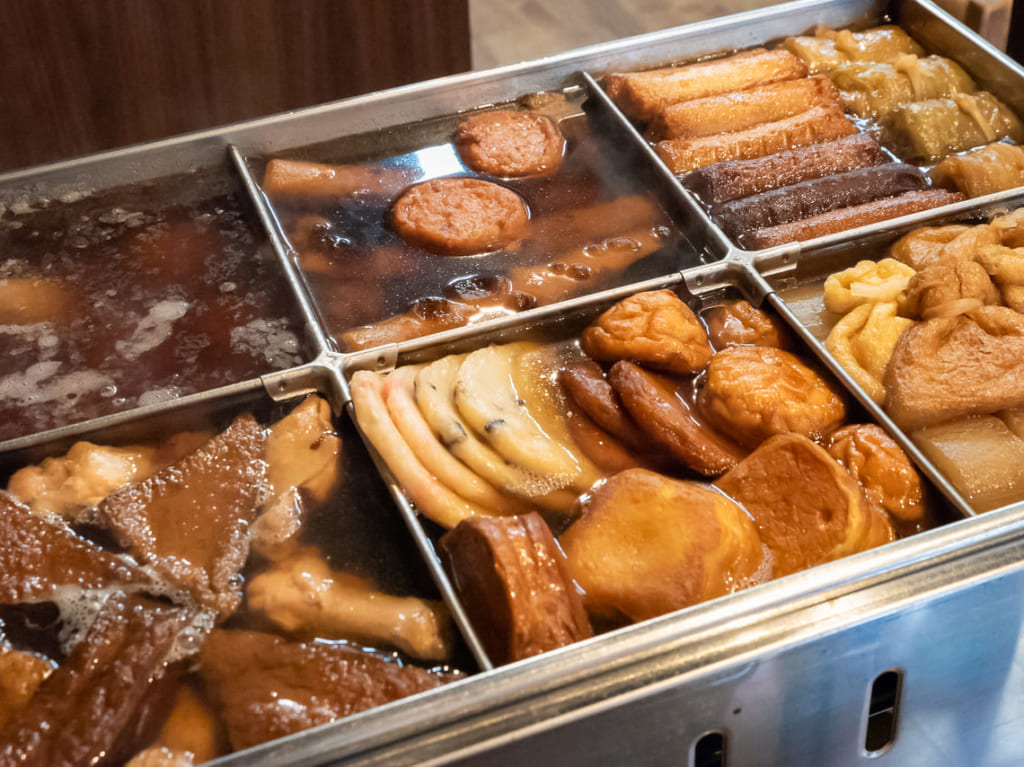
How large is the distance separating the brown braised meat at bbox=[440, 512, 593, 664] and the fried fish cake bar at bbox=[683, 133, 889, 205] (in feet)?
4.21

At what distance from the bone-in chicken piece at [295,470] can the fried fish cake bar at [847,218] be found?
3.88 ft

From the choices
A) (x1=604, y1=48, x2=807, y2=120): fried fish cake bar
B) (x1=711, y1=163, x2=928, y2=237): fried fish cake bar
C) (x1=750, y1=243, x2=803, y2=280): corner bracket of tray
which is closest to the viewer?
(x1=750, y1=243, x2=803, y2=280): corner bracket of tray

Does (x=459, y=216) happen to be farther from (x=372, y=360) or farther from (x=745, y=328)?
(x=745, y=328)

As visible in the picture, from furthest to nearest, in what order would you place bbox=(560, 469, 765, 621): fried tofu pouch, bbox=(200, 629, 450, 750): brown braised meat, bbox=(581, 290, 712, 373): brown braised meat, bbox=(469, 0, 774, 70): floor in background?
1. bbox=(469, 0, 774, 70): floor in background
2. bbox=(581, 290, 712, 373): brown braised meat
3. bbox=(560, 469, 765, 621): fried tofu pouch
4. bbox=(200, 629, 450, 750): brown braised meat

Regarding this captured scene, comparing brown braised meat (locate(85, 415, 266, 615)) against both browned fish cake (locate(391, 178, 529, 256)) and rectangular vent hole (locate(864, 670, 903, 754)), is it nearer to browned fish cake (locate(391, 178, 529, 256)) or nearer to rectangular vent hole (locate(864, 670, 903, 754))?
browned fish cake (locate(391, 178, 529, 256))

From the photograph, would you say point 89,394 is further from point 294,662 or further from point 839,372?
point 839,372

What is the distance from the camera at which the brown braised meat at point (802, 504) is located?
67.0 inches

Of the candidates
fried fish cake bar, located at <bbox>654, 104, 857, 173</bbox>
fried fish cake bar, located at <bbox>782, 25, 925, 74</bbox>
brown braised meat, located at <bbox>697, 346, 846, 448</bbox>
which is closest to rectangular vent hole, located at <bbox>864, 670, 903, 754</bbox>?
brown braised meat, located at <bbox>697, 346, 846, 448</bbox>

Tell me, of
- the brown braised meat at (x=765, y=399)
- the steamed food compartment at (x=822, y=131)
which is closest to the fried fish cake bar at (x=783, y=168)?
the steamed food compartment at (x=822, y=131)

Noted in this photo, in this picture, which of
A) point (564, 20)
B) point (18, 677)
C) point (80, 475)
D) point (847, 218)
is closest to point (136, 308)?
point (80, 475)

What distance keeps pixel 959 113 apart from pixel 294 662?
2.40m

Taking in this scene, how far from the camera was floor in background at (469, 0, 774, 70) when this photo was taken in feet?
19.0

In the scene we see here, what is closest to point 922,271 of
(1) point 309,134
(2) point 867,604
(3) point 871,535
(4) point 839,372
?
(4) point 839,372

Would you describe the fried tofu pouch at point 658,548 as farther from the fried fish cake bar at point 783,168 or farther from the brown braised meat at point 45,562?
the fried fish cake bar at point 783,168
